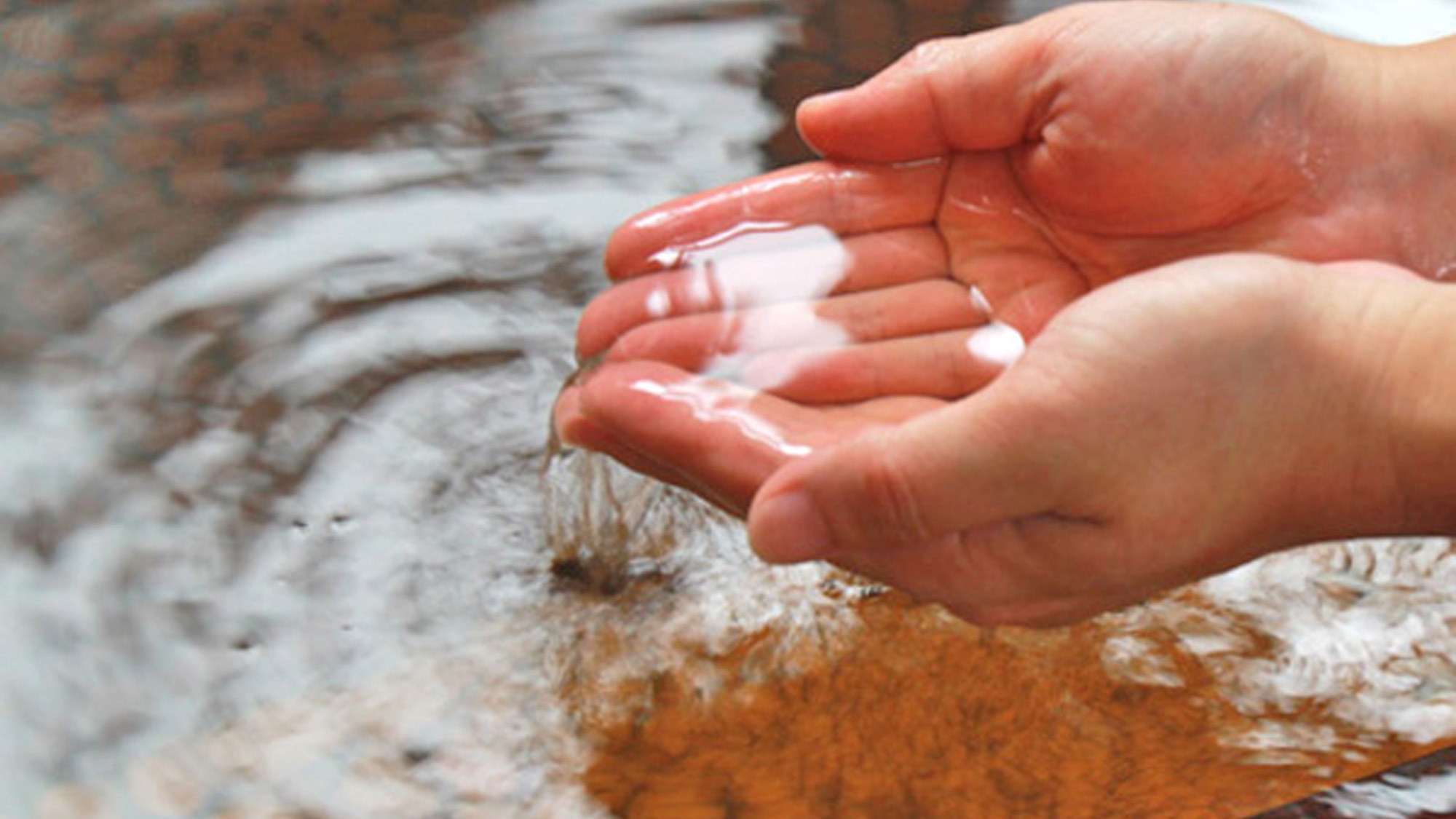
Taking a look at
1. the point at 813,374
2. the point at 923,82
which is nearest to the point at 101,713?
the point at 813,374

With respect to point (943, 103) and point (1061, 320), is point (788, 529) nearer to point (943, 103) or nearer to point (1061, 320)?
point (1061, 320)

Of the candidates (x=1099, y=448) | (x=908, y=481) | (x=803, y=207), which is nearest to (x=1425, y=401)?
(x=1099, y=448)

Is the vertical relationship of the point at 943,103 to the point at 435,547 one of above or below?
above

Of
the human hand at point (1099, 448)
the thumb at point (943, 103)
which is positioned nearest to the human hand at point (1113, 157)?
the thumb at point (943, 103)

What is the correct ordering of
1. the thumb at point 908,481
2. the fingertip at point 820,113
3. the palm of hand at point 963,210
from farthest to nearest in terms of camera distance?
the fingertip at point 820,113 → the palm of hand at point 963,210 → the thumb at point 908,481

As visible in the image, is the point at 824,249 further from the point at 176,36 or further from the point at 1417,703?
the point at 176,36

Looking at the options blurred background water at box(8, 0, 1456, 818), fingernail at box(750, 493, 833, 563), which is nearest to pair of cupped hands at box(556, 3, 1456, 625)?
fingernail at box(750, 493, 833, 563)

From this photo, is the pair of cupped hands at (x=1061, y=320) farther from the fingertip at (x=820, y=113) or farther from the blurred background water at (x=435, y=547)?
the blurred background water at (x=435, y=547)
